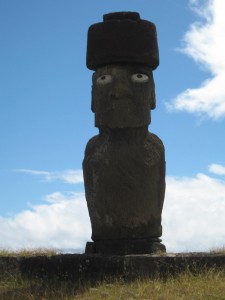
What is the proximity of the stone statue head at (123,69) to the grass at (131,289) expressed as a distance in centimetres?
279

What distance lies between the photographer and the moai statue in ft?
30.8

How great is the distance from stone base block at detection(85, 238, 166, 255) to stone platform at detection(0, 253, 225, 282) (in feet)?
1.88

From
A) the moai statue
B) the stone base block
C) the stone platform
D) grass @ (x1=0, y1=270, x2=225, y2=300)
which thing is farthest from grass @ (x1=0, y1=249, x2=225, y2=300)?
the moai statue

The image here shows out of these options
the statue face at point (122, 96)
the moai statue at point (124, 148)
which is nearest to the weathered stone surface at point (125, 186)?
the moai statue at point (124, 148)

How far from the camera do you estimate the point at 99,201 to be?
31.2ft

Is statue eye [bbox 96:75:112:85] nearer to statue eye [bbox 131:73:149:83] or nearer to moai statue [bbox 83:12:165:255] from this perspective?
moai statue [bbox 83:12:165:255]

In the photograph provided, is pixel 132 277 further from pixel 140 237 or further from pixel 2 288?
pixel 2 288

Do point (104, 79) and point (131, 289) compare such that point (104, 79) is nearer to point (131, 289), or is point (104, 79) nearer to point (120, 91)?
point (120, 91)

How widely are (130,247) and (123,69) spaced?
120 inches

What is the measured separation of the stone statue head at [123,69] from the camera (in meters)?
9.59

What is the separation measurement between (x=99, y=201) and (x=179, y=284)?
2336 mm

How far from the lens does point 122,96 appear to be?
958 centimetres

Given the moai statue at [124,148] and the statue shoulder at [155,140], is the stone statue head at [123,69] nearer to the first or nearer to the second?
the moai statue at [124,148]

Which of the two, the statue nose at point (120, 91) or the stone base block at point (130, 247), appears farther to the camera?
the statue nose at point (120, 91)
